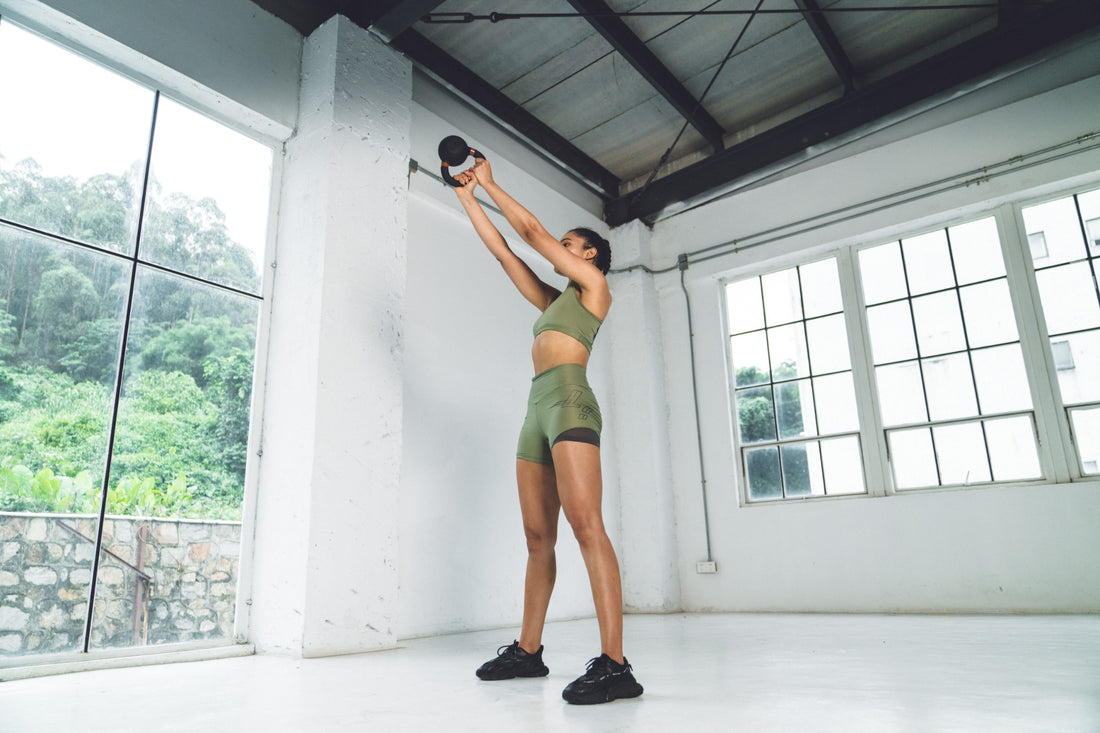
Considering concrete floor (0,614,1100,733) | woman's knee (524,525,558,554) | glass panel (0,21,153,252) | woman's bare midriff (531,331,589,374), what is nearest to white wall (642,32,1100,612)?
concrete floor (0,614,1100,733)

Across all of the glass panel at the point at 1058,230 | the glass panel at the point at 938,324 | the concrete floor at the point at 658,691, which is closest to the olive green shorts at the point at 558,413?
the concrete floor at the point at 658,691

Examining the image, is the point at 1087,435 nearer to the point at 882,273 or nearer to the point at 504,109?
the point at 882,273

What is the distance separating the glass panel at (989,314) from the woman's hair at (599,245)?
116 inches

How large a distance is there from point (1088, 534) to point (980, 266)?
1.65 metres

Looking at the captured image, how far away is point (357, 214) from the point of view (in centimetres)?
319

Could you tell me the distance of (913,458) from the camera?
4.28 metres

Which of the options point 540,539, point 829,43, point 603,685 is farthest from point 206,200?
point 829,43

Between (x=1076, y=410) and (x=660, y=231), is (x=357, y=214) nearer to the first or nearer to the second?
(x=660, y=231)

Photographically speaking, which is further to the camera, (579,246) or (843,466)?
(843,466)

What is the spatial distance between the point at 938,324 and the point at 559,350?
325cm

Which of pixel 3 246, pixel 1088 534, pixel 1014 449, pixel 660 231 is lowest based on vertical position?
pixel 1088 534

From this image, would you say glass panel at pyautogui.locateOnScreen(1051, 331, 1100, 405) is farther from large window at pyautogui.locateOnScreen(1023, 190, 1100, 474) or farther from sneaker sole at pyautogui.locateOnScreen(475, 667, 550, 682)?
sneaker sole at pyautogui.locateOnScreen(475, 667, 550, 682)

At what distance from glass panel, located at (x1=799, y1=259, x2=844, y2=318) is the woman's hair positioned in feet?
9.43

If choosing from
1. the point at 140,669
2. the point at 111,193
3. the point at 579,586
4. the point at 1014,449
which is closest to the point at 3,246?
the point at 111,193
